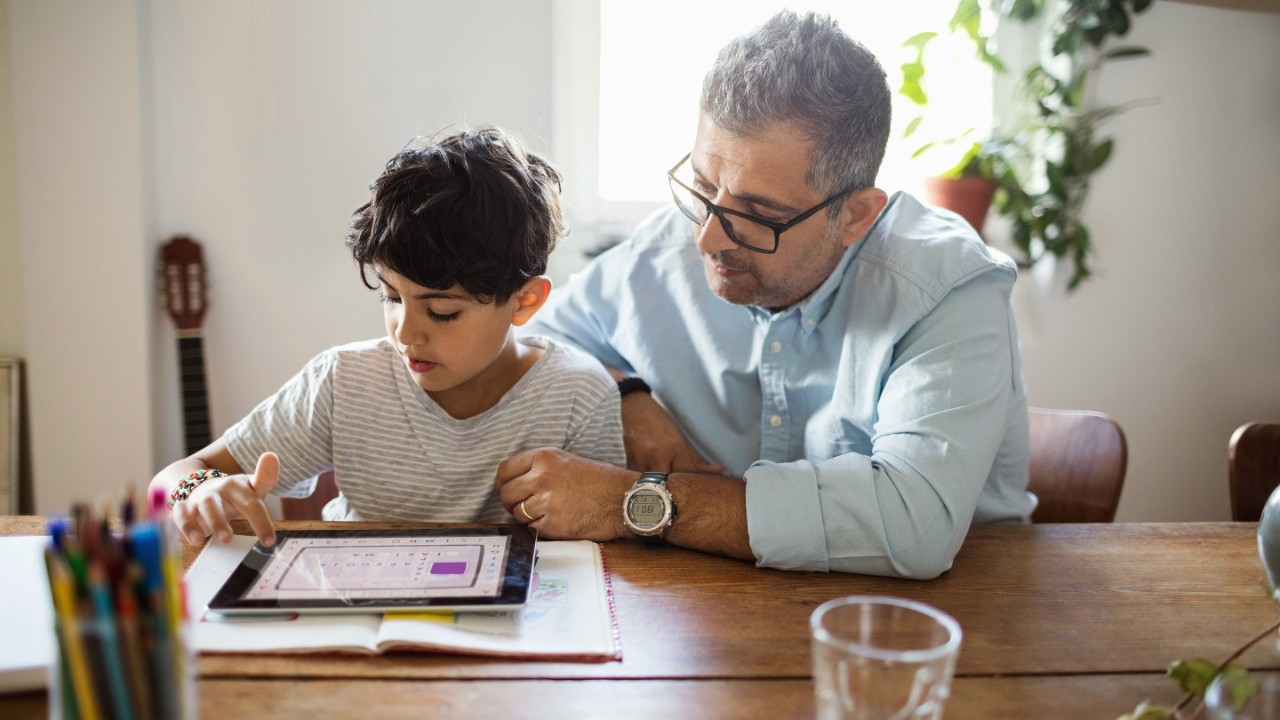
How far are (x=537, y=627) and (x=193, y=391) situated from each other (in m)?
1.75

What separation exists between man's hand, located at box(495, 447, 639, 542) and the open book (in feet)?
0.53

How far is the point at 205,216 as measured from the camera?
2.41 metres

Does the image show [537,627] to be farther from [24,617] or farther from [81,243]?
[81,243]

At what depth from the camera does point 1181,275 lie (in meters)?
2.82

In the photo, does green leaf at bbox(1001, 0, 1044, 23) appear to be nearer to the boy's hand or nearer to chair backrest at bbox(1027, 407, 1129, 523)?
chair backrest at bbox(1027, 407, 1129, 523)

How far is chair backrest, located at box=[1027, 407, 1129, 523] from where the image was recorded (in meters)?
1.68

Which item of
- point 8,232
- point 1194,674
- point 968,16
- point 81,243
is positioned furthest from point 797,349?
point 8,232

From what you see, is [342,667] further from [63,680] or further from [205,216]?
[205,216]

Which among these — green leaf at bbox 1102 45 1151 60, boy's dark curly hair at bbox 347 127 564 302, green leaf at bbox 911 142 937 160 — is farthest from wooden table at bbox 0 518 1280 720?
green leaf at bbox 1102 45 1151 60

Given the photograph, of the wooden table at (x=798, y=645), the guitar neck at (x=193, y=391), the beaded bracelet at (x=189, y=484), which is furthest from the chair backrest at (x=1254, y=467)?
the guitar neck at (x=193, y=391)

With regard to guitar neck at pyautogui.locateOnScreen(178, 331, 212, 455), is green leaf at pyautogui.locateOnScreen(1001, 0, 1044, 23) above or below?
above

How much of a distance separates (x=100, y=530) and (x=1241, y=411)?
3.16 m

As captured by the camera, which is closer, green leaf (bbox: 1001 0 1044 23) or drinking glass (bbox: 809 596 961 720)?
drinking glass (bbox: 809 596 961 720)

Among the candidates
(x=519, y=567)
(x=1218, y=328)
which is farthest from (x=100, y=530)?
(x=1218, y=328)
